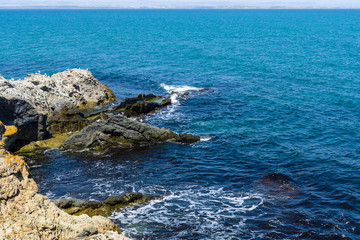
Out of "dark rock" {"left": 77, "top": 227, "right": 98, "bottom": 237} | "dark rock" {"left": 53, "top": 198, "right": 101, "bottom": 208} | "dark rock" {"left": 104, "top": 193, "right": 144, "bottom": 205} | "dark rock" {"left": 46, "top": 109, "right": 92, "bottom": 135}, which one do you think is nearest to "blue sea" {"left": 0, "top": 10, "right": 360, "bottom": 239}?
"dark rock" {"left": 104, "top": 193, "right": 144, "bottom": 205}

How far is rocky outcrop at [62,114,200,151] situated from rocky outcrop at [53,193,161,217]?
13.4m

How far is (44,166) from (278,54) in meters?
82.0

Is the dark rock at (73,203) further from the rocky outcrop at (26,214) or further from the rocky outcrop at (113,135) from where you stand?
the rocky outcrop at (113,135)

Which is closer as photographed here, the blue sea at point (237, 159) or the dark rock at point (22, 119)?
the blue sea at point (237, 159)

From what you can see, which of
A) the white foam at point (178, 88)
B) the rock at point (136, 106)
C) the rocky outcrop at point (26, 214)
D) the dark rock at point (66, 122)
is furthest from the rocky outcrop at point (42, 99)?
the rocky outcrop at point (26, 214)

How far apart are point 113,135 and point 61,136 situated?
682 centimetres

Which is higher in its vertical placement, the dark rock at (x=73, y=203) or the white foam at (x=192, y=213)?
the dark rock at (x=73, y=203)

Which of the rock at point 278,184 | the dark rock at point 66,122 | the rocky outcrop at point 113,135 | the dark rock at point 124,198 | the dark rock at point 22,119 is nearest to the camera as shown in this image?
the dark rock at point 124,198

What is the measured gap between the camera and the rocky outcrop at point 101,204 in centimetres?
2638

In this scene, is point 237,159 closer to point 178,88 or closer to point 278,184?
point 278,184

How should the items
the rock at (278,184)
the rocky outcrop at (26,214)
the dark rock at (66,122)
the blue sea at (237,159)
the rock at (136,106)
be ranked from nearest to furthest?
the rocky outcrop at (26,214) < the blue sea at (237,159) < the rock at (278,184) < the dark rock at (66,122) < the rock at (136,106)

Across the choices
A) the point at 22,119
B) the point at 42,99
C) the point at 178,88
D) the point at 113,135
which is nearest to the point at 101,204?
the point at 113,135

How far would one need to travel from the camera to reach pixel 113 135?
141 ft

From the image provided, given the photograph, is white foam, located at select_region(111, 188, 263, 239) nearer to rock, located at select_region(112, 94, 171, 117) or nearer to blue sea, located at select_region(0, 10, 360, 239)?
blue sea, located at select_region(0, 10, 360, 239)
